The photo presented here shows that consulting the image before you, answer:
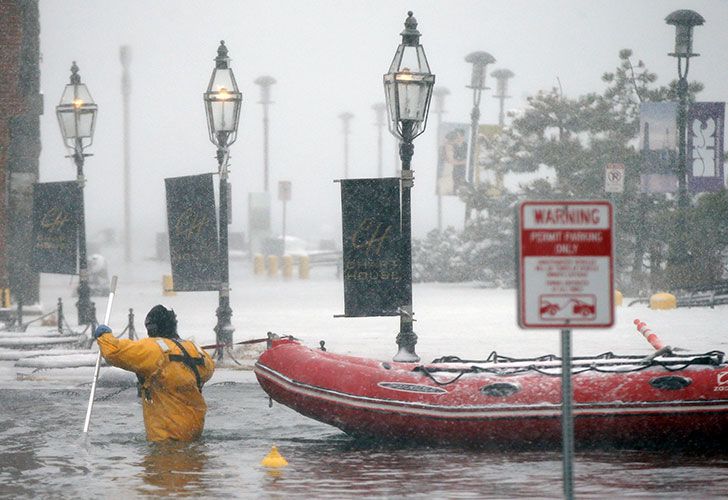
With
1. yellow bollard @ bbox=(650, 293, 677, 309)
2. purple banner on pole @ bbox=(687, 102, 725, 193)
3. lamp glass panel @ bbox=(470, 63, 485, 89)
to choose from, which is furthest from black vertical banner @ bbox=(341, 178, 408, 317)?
→ lamp glass panel @ bbox=(470, 63, 485, 89)

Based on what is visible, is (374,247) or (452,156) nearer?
(374,247)

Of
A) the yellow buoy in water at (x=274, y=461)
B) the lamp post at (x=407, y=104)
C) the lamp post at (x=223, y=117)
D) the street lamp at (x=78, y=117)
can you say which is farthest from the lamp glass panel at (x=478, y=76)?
the yellow buoy in water at (x=274, y=461)

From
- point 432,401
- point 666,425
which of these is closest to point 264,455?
point 432,401

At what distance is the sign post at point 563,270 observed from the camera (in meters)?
6.87

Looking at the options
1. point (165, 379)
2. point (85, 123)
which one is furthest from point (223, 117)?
point (165, 379)

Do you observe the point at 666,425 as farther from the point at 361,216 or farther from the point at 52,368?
the point at 52,368

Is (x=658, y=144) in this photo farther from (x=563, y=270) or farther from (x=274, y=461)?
(x=563, y=270)

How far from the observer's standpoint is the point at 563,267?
22.7 feet

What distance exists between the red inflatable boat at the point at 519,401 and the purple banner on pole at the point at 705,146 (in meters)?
19.7

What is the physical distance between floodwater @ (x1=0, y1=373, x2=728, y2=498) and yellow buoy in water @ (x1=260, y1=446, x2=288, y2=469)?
7cm

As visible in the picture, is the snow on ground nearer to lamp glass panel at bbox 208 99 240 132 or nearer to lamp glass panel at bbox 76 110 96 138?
lamp glass panel at bbox 208 99 240 132

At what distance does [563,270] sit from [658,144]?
26458mm

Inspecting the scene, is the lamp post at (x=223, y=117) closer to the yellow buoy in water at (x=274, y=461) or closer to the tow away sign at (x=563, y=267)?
the yellow buoy in water at (x=274, y=461)

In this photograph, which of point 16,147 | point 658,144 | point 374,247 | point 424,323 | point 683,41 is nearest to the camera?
point 374,247
